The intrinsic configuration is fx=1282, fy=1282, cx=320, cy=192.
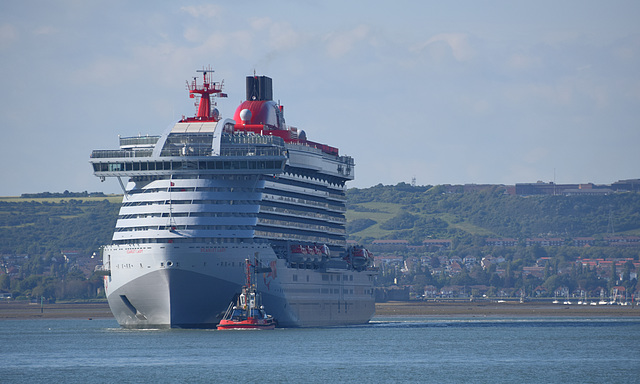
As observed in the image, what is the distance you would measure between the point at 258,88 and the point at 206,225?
27.1 meters

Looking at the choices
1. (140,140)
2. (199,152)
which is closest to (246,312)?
(199,152)

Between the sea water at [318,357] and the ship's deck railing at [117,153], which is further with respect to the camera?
the ship's deck railing at [117,153]

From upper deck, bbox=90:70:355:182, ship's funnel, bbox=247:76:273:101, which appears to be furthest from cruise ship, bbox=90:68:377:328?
ship's funnel, bbox=247:76:273:101

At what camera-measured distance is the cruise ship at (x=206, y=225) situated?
362 feet

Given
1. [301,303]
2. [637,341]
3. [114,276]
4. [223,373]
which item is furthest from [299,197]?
[223,373]

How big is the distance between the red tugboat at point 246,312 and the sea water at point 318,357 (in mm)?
930

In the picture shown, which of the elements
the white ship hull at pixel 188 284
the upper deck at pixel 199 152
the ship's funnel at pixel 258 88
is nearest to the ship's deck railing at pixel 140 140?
the upper deck at pixel 199 152

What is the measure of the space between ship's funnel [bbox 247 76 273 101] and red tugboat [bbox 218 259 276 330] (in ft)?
90.4

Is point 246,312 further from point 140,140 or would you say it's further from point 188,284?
point 140,140

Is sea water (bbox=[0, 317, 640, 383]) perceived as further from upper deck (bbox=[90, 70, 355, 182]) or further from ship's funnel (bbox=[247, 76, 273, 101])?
ship's funnel (bbox=[247, 76, 273, 101])

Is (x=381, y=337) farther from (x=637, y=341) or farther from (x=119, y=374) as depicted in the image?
(x=119, y=374)

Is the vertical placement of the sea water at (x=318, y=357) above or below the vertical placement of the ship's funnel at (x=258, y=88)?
below

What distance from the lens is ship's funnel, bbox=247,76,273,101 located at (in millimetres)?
133750

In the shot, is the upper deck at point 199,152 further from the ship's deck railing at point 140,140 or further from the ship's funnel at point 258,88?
the ship's funnel at point 258,88
